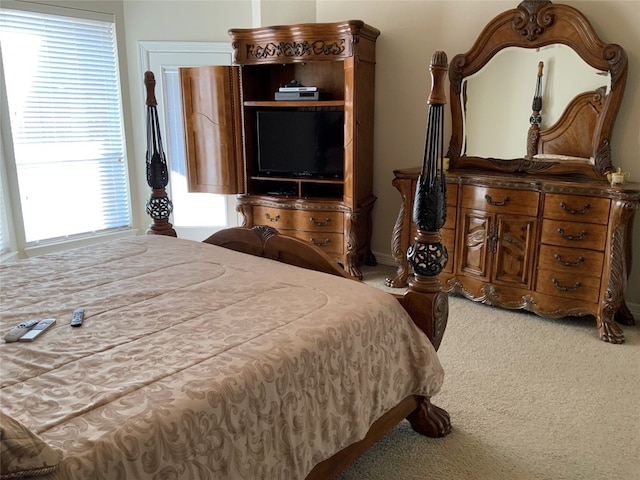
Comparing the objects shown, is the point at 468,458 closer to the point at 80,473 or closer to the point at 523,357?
the point at 523,357

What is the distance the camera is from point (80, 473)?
3.62 feet

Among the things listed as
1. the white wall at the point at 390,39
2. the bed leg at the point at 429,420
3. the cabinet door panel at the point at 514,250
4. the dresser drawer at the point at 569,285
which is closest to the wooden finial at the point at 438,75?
the bed leg at the point at 429,420

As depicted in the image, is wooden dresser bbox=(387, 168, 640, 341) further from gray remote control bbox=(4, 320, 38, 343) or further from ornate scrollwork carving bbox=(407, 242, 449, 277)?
gray remote control bbox=(4, 320, 38, 343)

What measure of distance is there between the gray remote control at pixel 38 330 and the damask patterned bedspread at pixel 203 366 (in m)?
0.03

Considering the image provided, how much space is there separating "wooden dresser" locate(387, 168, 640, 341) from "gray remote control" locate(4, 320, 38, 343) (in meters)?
2.86

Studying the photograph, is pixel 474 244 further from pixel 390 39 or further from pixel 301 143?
pixel 390 39

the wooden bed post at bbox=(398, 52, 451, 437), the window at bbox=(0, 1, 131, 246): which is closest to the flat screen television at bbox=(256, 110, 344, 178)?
the window at bbox=(0, 1, 131, 246)

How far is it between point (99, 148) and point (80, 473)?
431 centimetres

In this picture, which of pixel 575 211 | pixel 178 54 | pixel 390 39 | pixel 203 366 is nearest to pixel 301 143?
pixel 390 39

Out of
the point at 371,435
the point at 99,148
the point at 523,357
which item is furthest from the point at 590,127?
the point at 99,148

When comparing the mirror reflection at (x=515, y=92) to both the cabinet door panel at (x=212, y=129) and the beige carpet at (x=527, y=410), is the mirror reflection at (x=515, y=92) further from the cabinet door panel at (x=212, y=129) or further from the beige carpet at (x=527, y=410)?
the cabinet door panel at (x=212, y=129)

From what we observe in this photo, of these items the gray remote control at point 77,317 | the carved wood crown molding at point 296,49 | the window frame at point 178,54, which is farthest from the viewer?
the window frame at point 178,54

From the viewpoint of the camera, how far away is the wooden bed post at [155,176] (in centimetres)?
315

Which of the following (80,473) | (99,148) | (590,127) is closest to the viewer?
(80,473)
